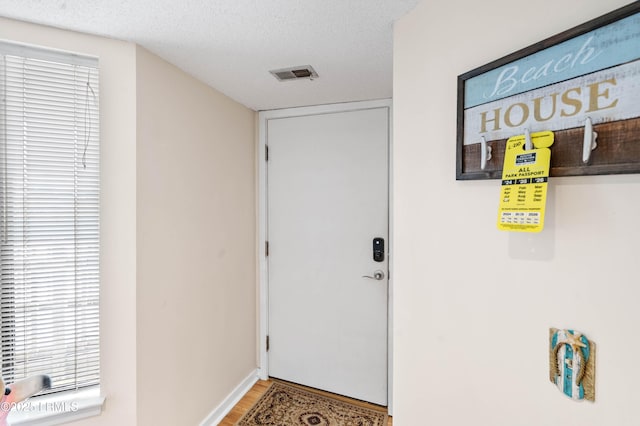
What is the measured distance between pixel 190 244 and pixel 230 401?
49.9 inches

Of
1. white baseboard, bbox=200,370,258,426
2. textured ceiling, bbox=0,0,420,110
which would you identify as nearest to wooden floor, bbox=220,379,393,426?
white baseboard, bbox=200,370,258,426

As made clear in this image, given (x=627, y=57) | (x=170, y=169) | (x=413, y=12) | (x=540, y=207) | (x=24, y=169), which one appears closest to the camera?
(x=627, y=57)

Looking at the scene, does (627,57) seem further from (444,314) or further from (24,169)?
(24,169)

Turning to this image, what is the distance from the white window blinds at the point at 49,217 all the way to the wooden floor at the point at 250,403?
3.35 feet

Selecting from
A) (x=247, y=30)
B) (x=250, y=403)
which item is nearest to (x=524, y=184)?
(x=247, y=30)

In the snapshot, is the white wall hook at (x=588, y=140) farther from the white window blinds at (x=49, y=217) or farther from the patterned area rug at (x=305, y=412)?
the patterned area rug at (x=305, y=412)

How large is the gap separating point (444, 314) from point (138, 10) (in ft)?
5.51

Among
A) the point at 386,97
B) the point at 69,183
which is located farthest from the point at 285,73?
the point at 69,183

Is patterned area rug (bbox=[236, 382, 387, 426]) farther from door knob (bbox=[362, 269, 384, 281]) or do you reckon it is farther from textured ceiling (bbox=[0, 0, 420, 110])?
textured ceiling (bbox=[0, 0, 420, 110])

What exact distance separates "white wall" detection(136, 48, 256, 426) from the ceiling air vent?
529mm

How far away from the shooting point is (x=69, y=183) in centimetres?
141

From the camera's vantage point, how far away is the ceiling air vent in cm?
175

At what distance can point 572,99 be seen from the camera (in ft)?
2.44

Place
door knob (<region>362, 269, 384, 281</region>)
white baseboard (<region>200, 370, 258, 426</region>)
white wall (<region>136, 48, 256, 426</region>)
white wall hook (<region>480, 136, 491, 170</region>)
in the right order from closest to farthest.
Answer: white wall hook (<region>480, 136, 491, 170</region>) → white wall (<region>136, 48, 256, 426</region>) → white baseboard (<region>200, 370, 258, 426</region>) → door knob (<region>362, 269, 384, 281</region>)
